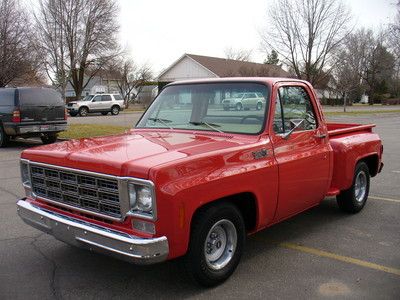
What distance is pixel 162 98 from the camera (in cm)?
534

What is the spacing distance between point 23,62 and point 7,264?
2438cm

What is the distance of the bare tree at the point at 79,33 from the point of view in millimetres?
38844

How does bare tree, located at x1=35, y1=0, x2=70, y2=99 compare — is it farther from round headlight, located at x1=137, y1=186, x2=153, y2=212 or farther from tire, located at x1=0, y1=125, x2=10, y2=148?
round headlight, located at x1=137, y1=186, x2=153, y2=212

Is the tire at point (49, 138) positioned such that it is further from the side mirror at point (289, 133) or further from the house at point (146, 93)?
the house at point (146, 93)

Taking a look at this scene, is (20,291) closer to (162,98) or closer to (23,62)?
(162,98)

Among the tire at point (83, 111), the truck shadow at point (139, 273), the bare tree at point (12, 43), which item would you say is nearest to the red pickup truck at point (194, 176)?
the truck shadow at point (139, 273)

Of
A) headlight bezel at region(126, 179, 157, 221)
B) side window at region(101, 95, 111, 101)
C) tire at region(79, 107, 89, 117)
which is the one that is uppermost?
side window at region(101, 95, 111, 101)

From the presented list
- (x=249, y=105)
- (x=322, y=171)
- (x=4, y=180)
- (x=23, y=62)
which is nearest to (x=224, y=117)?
(x=249, y=105)

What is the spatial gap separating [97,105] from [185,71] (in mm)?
22605

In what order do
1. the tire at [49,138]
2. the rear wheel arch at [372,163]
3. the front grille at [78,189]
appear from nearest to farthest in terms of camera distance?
the front grille at [78,189] → the rear wheel arch at [372,163] → the tire at [49,138]

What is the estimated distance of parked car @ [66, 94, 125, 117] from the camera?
3584 cm

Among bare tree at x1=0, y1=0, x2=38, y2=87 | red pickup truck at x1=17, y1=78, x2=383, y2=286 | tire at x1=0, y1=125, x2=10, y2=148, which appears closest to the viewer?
red pickup truck at x1=17, y1=78, x2=383, y2=286

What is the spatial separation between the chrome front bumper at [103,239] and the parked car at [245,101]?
1.89 metres

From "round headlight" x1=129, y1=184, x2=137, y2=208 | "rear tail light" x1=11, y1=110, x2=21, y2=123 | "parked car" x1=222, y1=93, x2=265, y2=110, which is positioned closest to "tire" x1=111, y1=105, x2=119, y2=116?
"rear tail light" x1=11, y1=110, x2=21, y2=123
